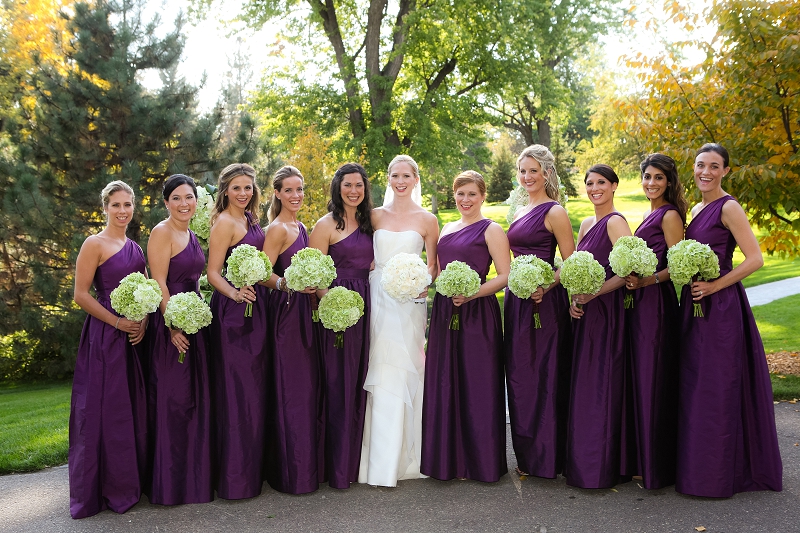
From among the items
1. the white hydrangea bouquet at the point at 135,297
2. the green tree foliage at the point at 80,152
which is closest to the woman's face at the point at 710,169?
the white hydrangea bouquet at the point at 135,297

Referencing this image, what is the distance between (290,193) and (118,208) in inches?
61.9

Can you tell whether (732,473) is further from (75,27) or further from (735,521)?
(75,27)

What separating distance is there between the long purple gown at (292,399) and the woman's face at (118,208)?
5.08ft

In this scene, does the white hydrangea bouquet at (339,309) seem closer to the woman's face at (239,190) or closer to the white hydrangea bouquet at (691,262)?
the woman's face at (239,190)

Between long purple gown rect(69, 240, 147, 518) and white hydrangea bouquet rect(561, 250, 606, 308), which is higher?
white hydrangea bouquet rect(561, 250, 606, 308)

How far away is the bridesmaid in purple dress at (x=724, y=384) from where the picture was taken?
561 centimetres

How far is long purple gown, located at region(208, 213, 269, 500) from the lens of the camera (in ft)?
19.2

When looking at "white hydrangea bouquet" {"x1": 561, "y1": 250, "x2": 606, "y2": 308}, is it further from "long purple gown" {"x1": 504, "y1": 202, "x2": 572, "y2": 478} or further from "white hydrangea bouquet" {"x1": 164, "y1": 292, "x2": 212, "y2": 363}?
"white hydrangea bouquet" {"x1": 164, "y1": 292, "x2": 212, "y2": 363}

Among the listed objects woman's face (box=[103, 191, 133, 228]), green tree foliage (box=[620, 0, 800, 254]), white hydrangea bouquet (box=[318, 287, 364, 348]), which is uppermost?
green tree foliage (box=[620, 0, 800, 254])

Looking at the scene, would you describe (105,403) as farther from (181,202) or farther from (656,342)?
(656,342)

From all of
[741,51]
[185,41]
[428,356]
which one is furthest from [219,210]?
[185,41]

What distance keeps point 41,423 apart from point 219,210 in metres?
5.48

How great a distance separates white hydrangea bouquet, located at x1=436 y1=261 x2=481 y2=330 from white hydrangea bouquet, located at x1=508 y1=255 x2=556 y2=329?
12.9 inches

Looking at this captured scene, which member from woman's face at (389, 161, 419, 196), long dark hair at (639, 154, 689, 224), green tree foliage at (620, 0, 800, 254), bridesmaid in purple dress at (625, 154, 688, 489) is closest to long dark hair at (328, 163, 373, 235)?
woman's face at (389, 161, 419, 196)
